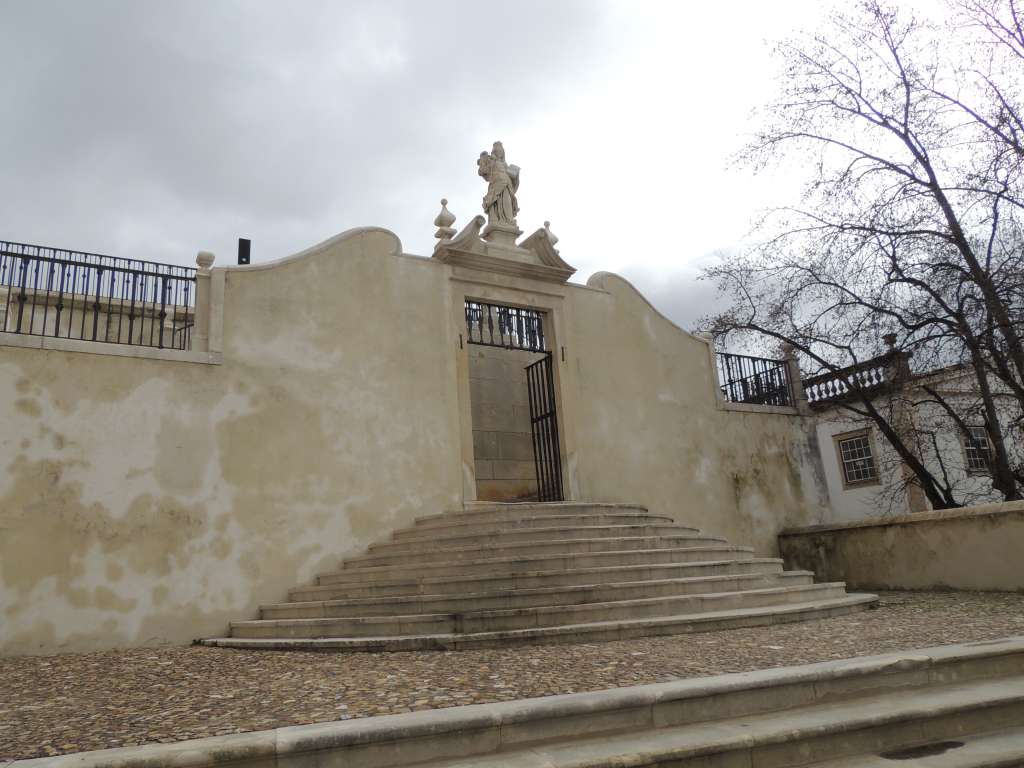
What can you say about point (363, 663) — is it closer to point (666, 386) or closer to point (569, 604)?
point (569, 604)

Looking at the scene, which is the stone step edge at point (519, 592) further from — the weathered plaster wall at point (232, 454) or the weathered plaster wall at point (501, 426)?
the weathered plaster wall at point (501, 426)

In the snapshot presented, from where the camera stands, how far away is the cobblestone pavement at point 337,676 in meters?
3.61

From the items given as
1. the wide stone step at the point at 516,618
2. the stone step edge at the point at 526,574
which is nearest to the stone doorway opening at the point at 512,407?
the stone step edge at the point at 526,574

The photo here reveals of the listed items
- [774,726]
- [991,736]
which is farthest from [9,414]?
[991,736]

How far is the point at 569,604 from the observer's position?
654 centimetres

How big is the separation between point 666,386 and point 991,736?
870 centimetres

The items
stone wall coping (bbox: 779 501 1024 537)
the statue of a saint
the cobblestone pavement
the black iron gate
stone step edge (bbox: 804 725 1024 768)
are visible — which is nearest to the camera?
stone step edge (bbox: 804 725 1024 768)

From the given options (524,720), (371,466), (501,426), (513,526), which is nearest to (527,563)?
(513,526)

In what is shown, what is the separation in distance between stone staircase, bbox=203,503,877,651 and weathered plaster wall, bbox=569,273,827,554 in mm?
2091

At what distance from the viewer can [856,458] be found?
64.1 ft

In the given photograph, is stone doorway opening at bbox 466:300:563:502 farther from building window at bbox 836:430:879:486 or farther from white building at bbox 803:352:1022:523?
building window at bbox 836:430:879:486

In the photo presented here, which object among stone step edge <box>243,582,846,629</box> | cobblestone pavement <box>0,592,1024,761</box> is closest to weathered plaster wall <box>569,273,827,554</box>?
stone step edge <box>243,582,846,629</box>

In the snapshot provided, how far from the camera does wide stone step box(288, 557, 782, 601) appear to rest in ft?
22.7

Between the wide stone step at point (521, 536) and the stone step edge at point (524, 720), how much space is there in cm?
414
